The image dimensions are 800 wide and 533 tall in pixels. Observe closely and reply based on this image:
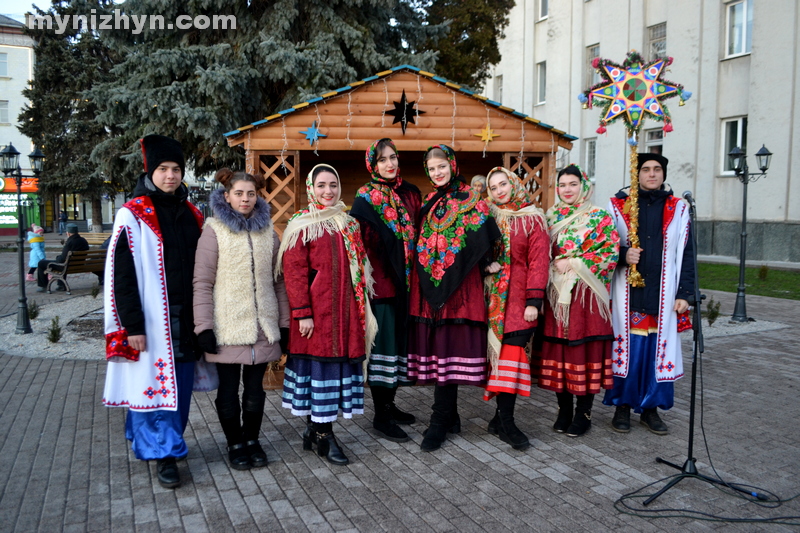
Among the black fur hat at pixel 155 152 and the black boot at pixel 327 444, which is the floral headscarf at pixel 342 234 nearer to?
the black boot at pixel 327 444

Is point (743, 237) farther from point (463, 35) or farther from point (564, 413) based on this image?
point (463, 35)

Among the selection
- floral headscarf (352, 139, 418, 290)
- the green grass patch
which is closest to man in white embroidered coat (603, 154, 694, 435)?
floral headscarf (352, 139, 418, 290)

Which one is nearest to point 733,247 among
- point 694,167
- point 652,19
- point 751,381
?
point 694,167

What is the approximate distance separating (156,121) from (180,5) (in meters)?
2.24

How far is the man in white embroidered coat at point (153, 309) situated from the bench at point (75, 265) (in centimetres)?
1023

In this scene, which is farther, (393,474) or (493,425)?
(493,425)

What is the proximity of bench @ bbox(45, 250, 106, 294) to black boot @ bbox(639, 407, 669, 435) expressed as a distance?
1143 centimetres

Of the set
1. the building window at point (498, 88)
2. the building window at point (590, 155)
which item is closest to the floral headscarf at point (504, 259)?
the building window at point (590, 155)

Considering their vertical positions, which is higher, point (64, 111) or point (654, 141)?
point (64, 111)

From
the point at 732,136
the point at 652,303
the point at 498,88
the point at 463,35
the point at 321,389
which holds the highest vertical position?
the point at 498,88

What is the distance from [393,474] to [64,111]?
3134 centimetres

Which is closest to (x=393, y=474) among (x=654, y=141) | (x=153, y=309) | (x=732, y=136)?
(x=153, y=309)

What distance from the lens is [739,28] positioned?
1781 centimetres

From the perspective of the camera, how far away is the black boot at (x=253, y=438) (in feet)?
13.1
